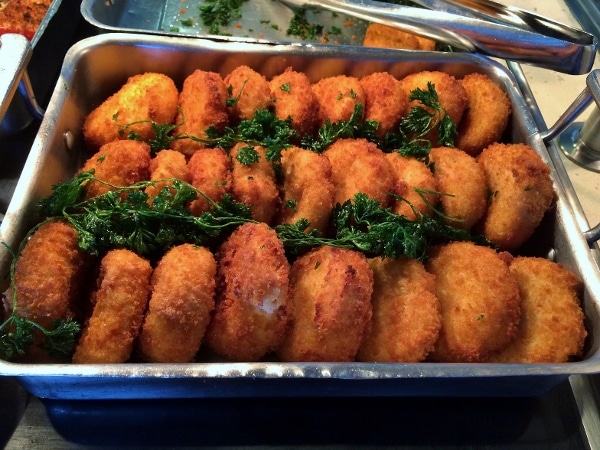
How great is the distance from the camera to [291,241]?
7.59 feet

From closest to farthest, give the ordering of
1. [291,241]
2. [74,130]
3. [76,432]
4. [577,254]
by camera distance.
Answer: [76,432] → [291,241] → [577,254] → [74,130]

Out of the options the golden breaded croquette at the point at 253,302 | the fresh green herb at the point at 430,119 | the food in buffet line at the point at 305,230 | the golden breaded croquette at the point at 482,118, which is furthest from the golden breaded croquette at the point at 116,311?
the golden breaded croquette at the point at 482,118

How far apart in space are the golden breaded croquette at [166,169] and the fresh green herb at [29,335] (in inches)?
25.7

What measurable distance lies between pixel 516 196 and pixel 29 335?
2.26 m

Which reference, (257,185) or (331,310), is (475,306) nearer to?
(331,310)

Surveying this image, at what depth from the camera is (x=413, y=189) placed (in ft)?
8.18

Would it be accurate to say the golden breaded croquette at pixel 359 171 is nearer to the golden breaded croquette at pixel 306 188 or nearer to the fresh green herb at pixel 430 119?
the golden breaded croquette at pixel 306 188

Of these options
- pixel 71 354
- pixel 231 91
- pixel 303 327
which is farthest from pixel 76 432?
pixel 231 91

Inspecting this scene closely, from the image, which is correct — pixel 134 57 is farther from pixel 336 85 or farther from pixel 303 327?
pixel 303 327

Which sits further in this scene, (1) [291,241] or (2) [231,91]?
(2) [231,91]

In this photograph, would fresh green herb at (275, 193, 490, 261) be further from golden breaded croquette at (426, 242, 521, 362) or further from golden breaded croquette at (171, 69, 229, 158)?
golden breaded croquette at (171, 69, 229, 158)

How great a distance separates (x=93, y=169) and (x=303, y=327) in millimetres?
1240

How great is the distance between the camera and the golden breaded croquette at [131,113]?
2.70m

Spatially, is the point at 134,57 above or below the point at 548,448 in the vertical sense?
above
